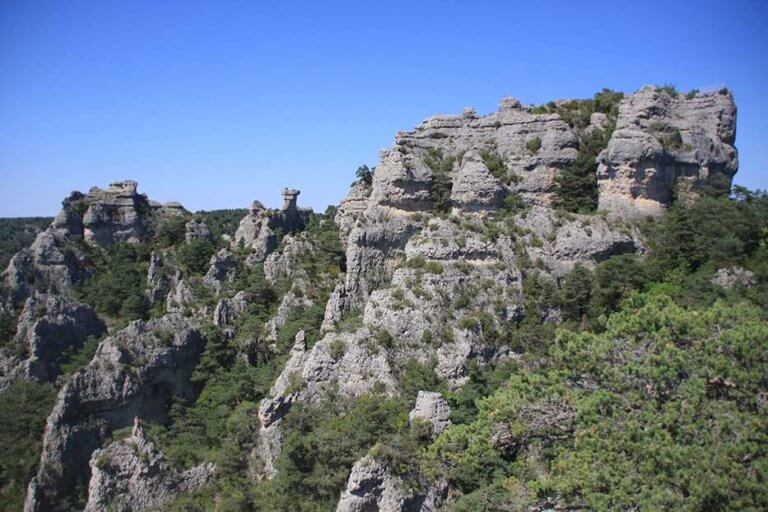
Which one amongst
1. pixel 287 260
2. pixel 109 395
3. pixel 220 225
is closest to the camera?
pixel 109 395

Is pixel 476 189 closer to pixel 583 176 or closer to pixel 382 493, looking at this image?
pixel 583 176

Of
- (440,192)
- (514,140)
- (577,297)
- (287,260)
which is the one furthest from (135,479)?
(514,140)

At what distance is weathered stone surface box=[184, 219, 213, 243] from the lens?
157 ft

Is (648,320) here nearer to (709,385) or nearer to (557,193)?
(709,385)

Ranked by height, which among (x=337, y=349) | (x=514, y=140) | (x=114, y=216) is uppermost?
(x=514, y=140)

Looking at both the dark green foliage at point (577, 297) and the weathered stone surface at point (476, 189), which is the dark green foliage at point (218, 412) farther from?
the dark green foliage at point (577, 297)

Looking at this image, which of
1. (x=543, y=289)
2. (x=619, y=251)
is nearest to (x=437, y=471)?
(x=543, y=289)

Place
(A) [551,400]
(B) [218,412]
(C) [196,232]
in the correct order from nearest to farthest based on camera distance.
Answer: (A) [551,400] → (B) [218,412] → (C) [196,232]

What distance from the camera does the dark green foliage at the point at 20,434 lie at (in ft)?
103

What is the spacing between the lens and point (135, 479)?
95.0 ft

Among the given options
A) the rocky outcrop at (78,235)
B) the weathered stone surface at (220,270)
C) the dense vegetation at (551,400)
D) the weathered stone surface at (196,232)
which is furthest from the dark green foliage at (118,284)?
the weathered stone surface at (220,270)

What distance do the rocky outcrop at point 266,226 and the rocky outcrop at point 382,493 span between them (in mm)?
26819

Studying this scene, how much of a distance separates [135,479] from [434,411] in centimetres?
1587

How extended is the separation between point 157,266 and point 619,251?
1284 inches
